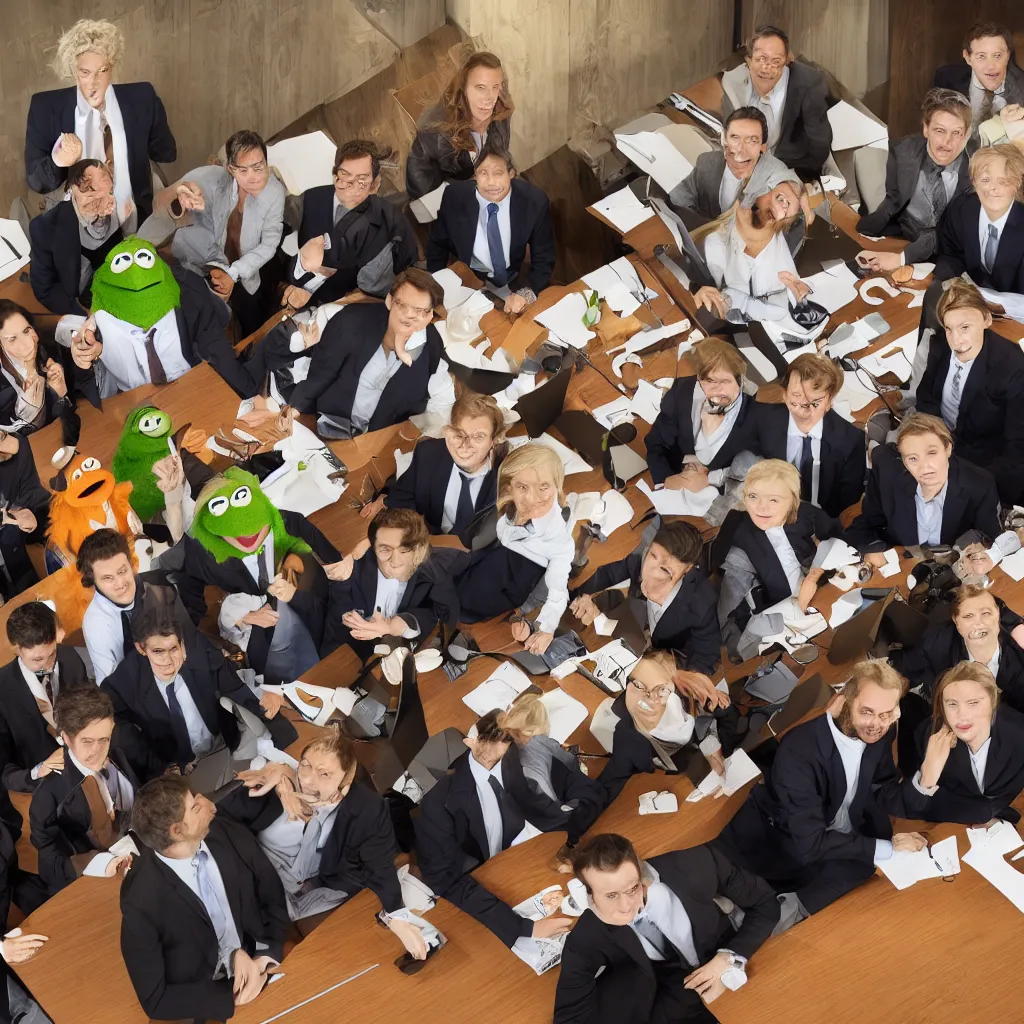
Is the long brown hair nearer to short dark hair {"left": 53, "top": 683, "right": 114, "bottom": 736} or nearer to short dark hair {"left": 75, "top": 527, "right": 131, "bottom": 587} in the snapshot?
short dark hair {"left": 75, "top": 527, "right": 131, "bottom": 587}

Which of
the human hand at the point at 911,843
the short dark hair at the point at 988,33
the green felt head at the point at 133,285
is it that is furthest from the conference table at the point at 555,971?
the short dark hair at the point at 988,33

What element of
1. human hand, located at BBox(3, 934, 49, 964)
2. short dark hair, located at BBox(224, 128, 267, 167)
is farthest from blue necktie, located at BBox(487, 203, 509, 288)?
human hand, located at BBox(3, 934, 49, 964)

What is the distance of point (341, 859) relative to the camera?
207 inches

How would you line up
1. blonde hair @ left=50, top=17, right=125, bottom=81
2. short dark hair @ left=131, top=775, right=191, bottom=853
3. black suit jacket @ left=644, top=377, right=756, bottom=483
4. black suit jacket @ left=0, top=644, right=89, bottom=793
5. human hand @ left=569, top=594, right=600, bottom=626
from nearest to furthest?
short dark hair @ left=131, top=775, right=191, bottom=853, black suit jacket @ left=0, top=644, right=89, bottom=793, human hand @ left=569, top=594, right=600, bottom=626, black suit jacket @ left=644, top=377, right=756, bottom=483, blonde hair @ left=50, top=17, right=125, bottom=81

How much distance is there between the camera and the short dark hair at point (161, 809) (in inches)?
196

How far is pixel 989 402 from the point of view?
650 centimetres

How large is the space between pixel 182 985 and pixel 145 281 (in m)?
2.77

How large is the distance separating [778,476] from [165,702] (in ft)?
7.28

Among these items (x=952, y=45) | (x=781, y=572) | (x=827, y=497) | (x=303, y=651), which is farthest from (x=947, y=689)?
(x=952, y=45)

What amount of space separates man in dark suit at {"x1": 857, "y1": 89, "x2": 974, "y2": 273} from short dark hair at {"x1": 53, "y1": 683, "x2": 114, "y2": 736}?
143 inches

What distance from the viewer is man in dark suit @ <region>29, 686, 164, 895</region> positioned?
530 cm

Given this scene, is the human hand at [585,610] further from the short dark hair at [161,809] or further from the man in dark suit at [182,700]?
the short dark hair at [161,809]

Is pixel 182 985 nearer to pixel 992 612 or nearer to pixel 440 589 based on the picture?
pixel 440 589

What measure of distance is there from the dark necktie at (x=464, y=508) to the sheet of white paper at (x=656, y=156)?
1942 millimetres
